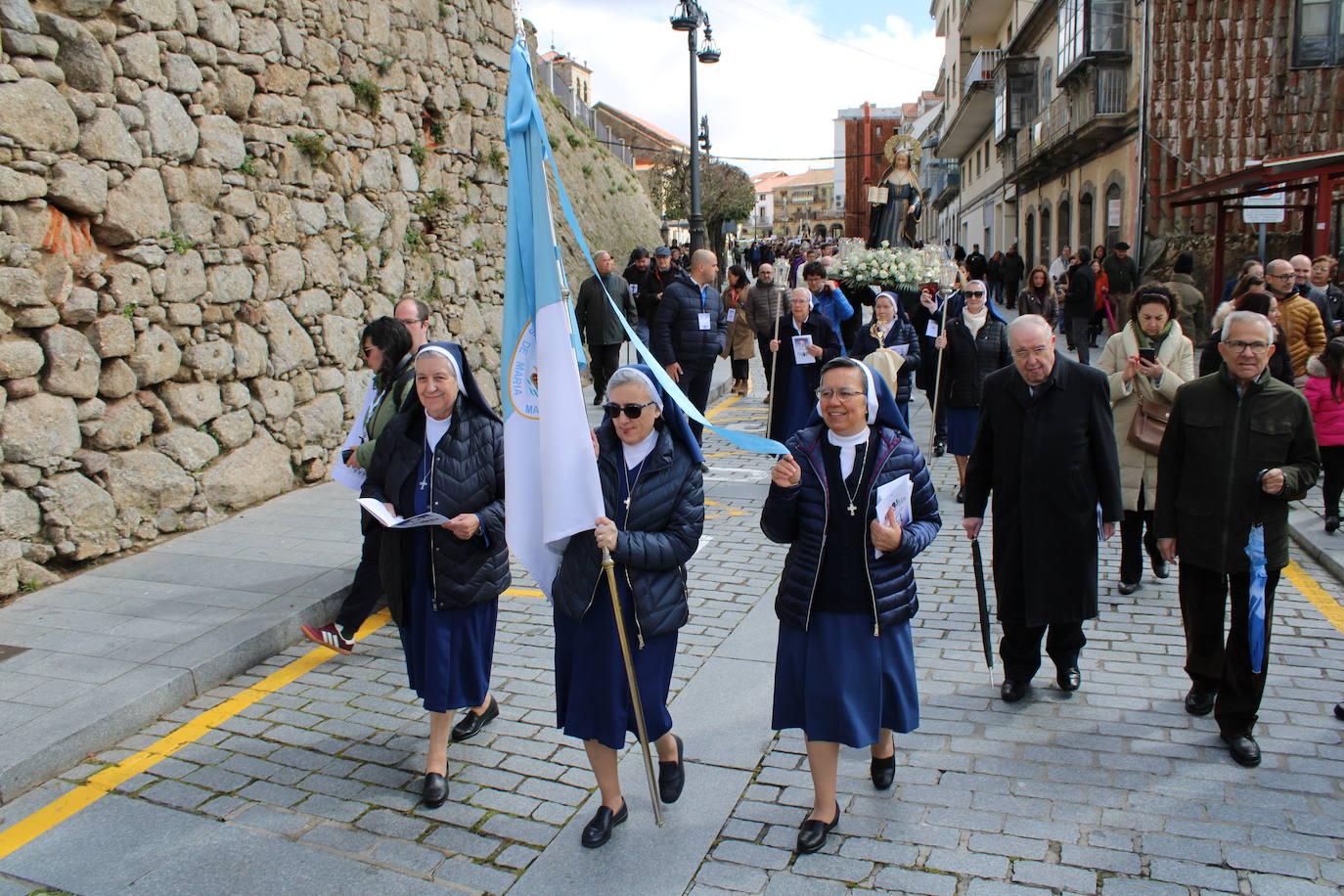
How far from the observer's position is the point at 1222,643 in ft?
14.9

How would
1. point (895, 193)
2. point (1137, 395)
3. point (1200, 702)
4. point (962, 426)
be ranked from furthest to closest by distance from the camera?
point (895, 193), point (962, 426), point (1137, 395), point (1200, 702)

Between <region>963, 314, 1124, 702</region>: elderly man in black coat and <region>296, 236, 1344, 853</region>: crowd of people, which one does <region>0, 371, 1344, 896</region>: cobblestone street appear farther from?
<region>963, 314, 1124, 702</region>: elderly man in black coat

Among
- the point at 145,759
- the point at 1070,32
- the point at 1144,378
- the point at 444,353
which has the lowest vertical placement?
the point at 145,759

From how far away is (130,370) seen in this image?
721 centimetres

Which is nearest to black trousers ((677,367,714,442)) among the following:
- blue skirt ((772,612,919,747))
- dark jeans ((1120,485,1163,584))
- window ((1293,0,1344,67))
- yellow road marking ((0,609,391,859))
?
dark jeans ((1120,485,1163,584))

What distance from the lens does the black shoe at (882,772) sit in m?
4.00

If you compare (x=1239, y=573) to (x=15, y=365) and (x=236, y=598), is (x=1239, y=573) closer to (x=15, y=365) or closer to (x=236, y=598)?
(x=236, y=598)

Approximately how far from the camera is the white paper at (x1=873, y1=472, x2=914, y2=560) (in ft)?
11.8

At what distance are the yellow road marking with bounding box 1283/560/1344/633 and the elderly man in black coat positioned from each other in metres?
1.90

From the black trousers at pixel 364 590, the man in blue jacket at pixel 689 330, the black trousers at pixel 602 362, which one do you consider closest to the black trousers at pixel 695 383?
the man in blue jacket at pixel 689 330

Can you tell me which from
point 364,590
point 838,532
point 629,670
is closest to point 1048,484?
point 838,532

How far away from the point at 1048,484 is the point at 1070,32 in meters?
22.9

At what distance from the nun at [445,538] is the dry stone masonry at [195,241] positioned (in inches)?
135

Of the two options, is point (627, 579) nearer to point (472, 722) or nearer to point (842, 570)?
point (842, 570)
